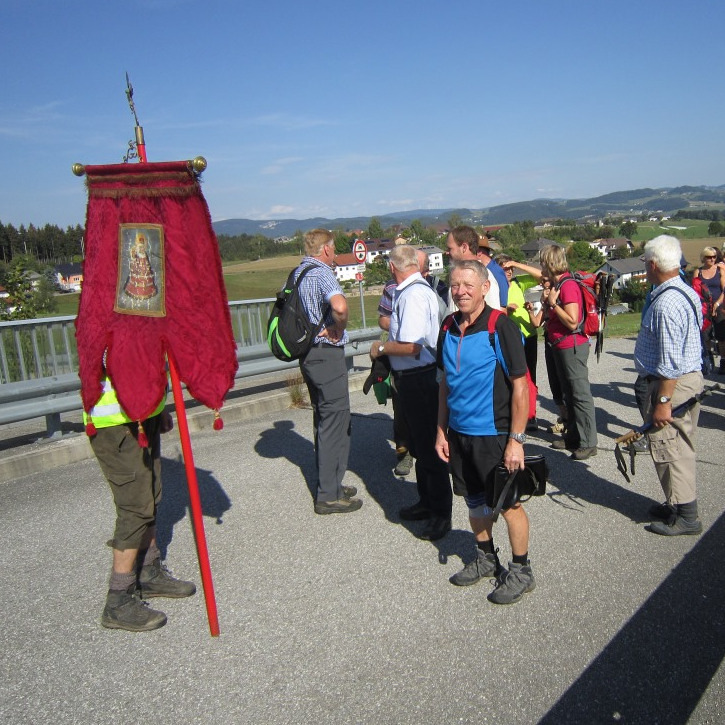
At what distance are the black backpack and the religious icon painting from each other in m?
1.47

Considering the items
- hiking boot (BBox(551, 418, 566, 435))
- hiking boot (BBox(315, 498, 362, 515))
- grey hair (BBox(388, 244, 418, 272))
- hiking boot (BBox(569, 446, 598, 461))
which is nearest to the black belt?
grey hair (BBox(388, 244, 418, 272))

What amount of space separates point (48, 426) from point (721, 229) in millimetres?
110580

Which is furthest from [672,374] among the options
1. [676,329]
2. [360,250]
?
[360,250]

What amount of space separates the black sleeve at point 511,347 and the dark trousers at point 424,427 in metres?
1.24

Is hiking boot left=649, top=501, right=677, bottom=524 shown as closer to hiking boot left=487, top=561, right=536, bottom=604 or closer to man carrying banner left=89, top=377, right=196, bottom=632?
hiking boot left=487, top=561, right=536, bottom=604

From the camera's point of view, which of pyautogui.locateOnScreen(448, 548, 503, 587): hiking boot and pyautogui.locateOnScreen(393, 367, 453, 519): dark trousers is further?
pyautogui.locateOnScreen(393, 367, 453, 519): dark trousers

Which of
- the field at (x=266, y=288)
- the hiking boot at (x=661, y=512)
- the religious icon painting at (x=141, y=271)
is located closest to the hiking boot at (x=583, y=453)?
the hiking boot at (x=661, y=512)

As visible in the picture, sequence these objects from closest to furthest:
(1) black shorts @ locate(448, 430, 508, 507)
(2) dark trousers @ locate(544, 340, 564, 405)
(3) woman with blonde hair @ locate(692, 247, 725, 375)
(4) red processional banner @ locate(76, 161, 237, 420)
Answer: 1. (4) red processional banner @ locate(76, 161, 237, 420)
2. (1) black shorts @ locate(448, 430, 508, 507)
3. (2) dark trousers @ locate(544, 340, 564, 405)
4. (3) woman with blonde hair @ locate(692, 247, 725, 375)

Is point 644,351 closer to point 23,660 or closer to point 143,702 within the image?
point 143,702

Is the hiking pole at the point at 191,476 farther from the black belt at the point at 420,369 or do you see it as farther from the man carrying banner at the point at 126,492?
the black belt at the point at 420,369

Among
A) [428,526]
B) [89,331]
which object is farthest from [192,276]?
[428,526]

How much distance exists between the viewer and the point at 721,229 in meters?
97.9

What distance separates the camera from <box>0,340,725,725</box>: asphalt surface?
2.81 meters

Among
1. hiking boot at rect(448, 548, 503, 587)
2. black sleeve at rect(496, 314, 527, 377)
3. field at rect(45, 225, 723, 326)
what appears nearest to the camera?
black sleeve at rect(496, 314, 527, 377)
